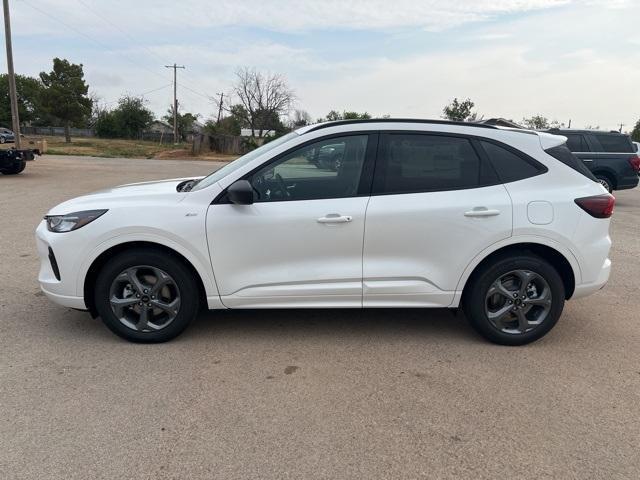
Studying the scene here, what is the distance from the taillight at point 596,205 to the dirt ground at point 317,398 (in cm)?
108

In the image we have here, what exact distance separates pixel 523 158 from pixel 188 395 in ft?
10.00

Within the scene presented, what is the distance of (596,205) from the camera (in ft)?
12.5

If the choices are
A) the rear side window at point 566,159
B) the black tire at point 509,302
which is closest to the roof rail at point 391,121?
the rear side window at point 566,159

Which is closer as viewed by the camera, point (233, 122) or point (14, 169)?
point (14, 169)

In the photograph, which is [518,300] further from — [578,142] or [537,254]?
[578,142]

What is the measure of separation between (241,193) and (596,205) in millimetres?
2721

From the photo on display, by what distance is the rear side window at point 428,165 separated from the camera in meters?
3.80

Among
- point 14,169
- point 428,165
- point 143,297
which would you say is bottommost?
point 143,297

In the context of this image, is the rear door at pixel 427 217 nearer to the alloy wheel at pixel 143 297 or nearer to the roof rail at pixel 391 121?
the roof rail at pixel 391 121

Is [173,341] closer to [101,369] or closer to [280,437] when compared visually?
[101,369]

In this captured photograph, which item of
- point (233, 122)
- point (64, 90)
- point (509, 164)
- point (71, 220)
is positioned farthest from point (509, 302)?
point (233, 122)

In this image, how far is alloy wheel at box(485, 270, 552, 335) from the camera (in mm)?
3852

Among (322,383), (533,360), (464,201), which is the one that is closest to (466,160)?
(464,201)

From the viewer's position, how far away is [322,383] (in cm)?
332
